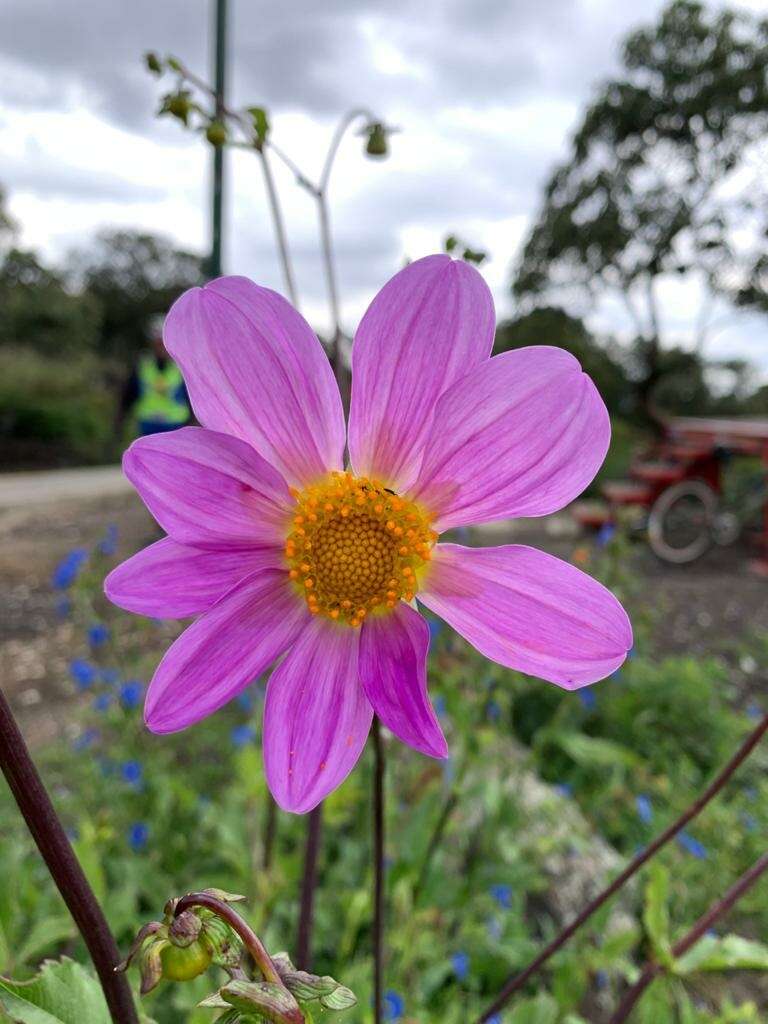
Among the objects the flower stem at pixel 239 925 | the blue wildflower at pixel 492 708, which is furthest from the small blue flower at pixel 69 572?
the flower stem at pixel 239 925

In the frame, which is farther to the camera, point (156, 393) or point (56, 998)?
point (156, 393)

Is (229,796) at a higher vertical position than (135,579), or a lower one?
lower

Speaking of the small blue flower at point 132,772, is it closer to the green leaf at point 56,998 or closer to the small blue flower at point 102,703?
the small blue flower at point 102,703

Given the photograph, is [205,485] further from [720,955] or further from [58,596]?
[58,596]

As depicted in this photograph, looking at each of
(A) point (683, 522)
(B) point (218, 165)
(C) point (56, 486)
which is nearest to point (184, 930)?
(B) point (218, 165)

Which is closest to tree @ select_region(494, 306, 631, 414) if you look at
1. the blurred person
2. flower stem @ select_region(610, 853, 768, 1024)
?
the blurred person

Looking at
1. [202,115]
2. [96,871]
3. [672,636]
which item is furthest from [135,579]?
[672,636]

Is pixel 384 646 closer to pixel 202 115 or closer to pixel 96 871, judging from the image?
pixel 202 115
